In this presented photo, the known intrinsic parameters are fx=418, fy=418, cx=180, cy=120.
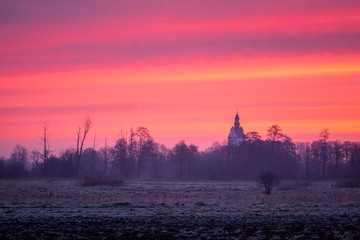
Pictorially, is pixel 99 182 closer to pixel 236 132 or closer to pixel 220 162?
pixel 220 162

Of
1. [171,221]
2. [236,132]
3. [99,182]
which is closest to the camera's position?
[171,221]

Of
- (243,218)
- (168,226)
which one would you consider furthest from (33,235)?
(243,218)

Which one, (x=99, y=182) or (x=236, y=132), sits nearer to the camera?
(x=99, y=182)

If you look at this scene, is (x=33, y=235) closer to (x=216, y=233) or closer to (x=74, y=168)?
(x=216, y=233)

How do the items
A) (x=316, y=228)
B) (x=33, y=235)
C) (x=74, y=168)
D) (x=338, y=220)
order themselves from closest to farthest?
(x=33, y=235)
(x=316, y=228)
(x=338, y=220)
(x=74, y=168)

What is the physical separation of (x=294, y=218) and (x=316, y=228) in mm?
4093

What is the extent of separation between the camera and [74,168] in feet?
286

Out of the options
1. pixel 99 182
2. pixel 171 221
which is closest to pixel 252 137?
pixel 99 182

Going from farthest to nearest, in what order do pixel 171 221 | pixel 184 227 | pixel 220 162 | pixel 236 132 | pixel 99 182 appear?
pixel 236 132
pixel 220 162
pixel 99 182
pixel 171 221
pixel 184 227

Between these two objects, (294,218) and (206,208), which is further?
(206,208)

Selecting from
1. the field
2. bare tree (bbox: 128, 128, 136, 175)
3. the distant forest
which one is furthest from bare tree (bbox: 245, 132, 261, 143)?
the field

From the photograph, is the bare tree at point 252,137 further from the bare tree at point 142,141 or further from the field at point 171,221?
the field at point 171,221

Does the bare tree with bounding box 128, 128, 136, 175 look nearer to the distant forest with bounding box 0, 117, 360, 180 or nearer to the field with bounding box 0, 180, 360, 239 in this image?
the distant forest with bounding box 0, 117, 360, 180

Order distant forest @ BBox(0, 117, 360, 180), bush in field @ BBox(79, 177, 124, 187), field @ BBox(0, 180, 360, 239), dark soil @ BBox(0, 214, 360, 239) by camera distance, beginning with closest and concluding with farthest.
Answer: dark soil @ BBox(0, 214, 360, 239) < field @ BBox(0, 180, 360, 239) < bush in field @ BBox(79, 177, 124, 187) < distant forest @ BBox(0, 117, 360, 180)
